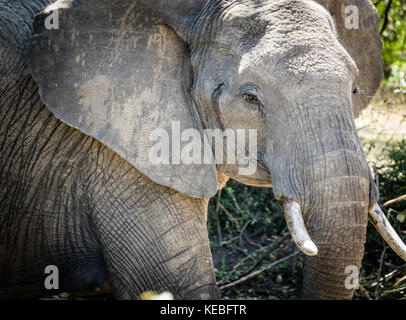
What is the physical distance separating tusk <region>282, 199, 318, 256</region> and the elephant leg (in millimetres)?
568

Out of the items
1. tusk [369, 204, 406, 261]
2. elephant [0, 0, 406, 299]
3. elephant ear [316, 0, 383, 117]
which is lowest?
tusk [369, 204, 406, 261]

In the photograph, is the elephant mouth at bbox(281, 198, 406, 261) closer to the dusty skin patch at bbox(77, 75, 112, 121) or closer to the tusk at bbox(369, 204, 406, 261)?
the tusk at bbox(369, 204, 406, 261)

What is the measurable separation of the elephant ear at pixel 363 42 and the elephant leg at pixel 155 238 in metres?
1.22

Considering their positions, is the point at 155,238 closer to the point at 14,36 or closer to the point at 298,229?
the point at 298,229

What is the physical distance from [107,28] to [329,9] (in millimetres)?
1284

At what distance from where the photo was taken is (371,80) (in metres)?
3.89

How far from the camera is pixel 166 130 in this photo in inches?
122

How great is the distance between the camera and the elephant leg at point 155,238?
314cm

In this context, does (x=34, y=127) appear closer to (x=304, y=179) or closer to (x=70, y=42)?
(x=70, y=42)

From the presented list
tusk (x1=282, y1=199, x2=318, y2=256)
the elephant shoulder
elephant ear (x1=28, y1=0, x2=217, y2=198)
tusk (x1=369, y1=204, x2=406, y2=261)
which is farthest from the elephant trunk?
the elephant shoulder

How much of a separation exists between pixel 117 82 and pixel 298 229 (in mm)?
1152

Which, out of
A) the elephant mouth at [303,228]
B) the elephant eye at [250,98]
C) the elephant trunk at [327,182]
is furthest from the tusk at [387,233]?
the elephant eye at [250,98]

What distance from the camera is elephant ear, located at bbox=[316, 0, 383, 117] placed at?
142 inches

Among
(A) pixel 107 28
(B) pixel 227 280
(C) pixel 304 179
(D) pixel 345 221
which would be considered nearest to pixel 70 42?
(A) pixel 107 28
